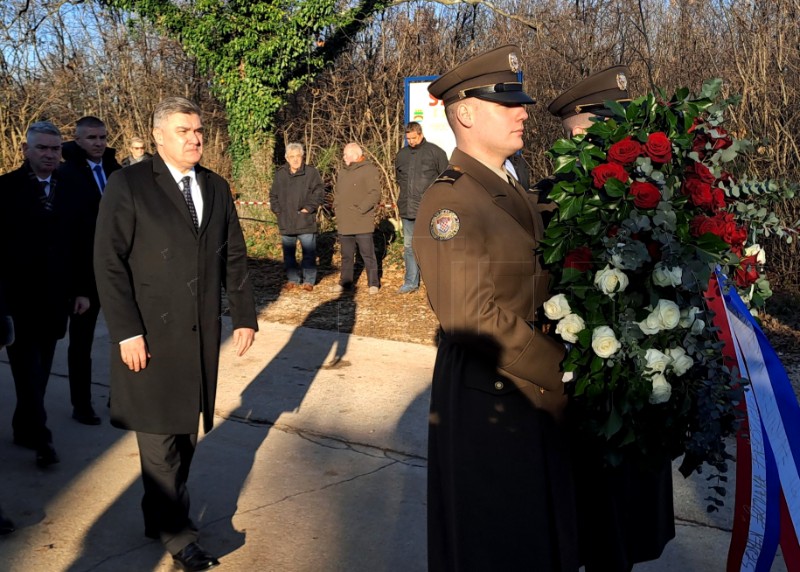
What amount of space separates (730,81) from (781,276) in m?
2.39

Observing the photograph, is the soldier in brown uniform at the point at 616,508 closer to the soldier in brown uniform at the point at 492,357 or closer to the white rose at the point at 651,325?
the soldier in brown uniform at the point at 492,357

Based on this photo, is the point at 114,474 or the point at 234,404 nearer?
the point at 114,474

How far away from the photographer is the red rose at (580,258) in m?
2.58

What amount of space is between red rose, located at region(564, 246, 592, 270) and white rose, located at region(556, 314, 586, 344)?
157 mm


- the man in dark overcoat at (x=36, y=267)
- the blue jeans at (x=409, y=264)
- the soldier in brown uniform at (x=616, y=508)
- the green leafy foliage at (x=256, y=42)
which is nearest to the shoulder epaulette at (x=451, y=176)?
the soldier in brown uniform at (x=616, y=508)

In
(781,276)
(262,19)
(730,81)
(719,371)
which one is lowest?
(781,276)

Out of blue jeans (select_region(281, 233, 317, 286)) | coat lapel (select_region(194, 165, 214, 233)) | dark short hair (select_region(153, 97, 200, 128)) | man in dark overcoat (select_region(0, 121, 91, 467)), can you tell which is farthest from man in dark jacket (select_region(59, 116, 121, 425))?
blue jeans (select_region(281, 233, 317, 286))

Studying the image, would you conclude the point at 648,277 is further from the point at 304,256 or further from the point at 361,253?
the point at 304,256

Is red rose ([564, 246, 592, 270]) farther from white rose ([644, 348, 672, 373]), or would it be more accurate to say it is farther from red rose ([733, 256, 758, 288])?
red rose ([733, 256, 758, 288])

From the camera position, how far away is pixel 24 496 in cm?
486

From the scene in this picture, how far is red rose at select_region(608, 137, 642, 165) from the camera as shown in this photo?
2.58 metres

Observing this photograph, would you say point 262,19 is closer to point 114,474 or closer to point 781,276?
A: point 781,276

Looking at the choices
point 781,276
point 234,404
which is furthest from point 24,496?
point 781,276

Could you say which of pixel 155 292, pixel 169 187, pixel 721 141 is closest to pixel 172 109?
pixel 169 187
